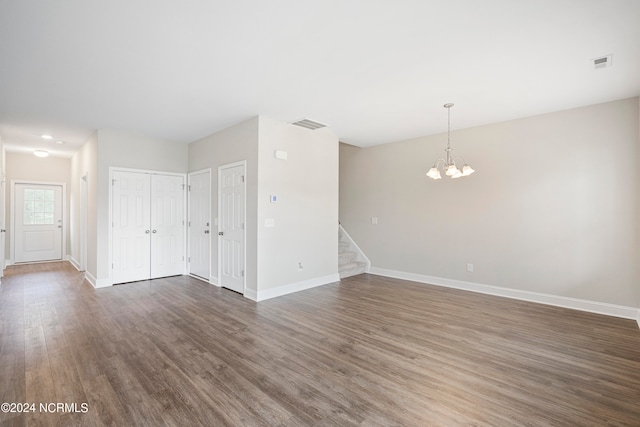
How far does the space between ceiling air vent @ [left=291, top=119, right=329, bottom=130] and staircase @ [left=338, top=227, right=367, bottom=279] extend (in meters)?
2.91

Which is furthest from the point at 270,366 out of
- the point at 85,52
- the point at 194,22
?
the point at 85,52

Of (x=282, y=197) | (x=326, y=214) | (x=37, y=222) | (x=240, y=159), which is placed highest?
(x=240, y=159)

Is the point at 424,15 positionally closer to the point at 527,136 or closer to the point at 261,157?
the point at 261,157

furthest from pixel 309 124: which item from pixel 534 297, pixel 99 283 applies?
pixel 99 283

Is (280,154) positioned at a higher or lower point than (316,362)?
higher

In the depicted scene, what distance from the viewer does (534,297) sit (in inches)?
183

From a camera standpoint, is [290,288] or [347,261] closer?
[290,288]

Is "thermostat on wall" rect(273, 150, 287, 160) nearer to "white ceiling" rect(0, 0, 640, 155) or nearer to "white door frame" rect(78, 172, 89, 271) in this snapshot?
"white ceiling" rect(0, 0, 640, 155)

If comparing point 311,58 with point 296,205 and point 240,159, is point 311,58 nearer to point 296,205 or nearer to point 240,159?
point 240,159

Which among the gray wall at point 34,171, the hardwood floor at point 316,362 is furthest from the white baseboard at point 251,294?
the gray wall at point 34,171

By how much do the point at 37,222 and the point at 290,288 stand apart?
7.59 m

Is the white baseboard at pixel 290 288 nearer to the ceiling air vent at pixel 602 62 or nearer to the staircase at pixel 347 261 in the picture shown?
the staircase at pixel 347 261

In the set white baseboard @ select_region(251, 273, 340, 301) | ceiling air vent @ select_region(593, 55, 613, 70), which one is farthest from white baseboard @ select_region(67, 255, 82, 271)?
ceiling air vent @ select_region(593, 55, 613, 70)

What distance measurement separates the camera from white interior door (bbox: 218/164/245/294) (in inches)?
197
